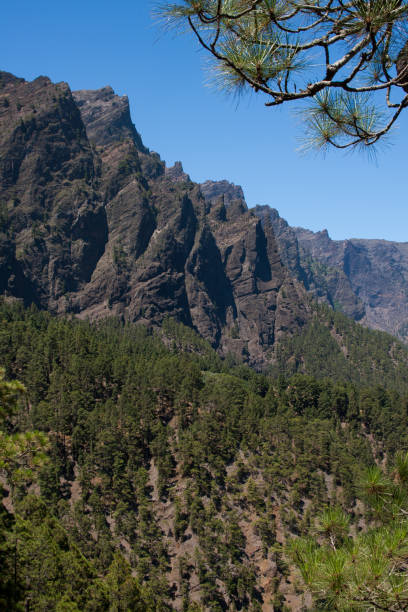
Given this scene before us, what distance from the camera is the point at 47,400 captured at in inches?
2896

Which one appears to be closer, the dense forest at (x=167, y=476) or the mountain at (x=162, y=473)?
the mountain at (x=162, y=473)

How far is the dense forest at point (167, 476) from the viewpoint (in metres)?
42.5

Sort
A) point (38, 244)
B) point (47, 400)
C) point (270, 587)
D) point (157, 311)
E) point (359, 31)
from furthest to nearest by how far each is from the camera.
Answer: point (157, 311) → point (38, 244) → point (47, 400) → point (270, 587) → point (359, 31)

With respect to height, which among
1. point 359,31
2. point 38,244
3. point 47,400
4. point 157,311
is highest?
point 38,244

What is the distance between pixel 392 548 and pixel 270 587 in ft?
201

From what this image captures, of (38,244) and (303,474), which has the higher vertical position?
(38,244)

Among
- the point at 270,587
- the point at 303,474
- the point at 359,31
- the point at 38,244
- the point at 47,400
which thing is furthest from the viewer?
the point at 38,244

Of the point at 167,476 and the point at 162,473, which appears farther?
the point at 167,476

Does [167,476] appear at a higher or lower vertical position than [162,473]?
lower

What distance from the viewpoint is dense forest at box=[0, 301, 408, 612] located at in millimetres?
42500

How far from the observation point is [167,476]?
65062mm

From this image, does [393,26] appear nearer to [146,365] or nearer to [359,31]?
[359,31]

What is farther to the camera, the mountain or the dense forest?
the dense forest

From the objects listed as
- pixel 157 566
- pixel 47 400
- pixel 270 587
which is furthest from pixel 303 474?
pixel 47 400
